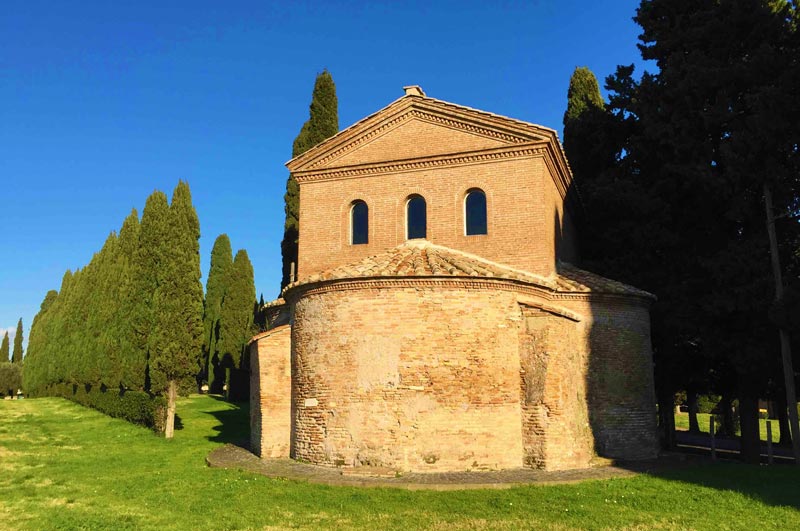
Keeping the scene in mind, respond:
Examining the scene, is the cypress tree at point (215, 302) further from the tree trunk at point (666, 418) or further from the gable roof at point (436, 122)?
the tree trunk at point (666, 418)

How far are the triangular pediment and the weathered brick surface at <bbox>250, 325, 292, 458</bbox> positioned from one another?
562 cm

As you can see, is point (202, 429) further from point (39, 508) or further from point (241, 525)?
point (241, 525)

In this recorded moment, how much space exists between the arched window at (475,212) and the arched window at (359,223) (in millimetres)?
2862

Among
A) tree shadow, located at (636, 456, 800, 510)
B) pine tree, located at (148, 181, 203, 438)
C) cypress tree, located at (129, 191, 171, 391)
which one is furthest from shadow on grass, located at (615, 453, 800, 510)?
cypress tree, located at (129, 191, 171, 391)

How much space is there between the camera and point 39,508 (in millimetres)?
9219

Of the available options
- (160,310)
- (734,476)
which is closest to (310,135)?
(160,310)

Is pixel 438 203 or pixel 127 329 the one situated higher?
pixel 438 203

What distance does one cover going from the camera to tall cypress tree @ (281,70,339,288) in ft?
86.8

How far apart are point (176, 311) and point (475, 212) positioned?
35.4ft

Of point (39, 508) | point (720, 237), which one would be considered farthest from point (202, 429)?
point (720, 237)

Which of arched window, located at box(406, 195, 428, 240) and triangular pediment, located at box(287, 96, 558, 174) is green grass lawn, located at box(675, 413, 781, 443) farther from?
triangular pediment, located at box(287, 96, 558, 174)

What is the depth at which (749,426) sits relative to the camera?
1641 cm

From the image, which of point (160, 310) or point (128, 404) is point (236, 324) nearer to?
point (128, 404)

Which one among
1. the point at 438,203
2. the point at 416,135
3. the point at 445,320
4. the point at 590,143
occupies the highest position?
the point at 590,143
